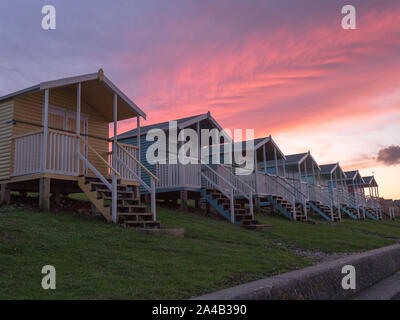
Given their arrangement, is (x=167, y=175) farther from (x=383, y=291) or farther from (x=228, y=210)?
(x=383, y=291)

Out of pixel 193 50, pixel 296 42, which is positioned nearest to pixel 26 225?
pixel 193 50

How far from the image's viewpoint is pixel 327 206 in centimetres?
2731

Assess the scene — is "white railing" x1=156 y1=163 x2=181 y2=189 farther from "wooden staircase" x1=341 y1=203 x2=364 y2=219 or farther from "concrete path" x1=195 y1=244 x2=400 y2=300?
"wooden staircase" x1=341 y1=203 x2=364 y2=219

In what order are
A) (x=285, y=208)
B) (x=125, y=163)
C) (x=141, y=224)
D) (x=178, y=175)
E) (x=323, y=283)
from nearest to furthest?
(x=323, y=283) < (x=141, y=224) < (x=125, y=163) < (x=178, y=175) < (x=285, y=208)

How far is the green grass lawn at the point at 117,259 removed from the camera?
5.24 metres

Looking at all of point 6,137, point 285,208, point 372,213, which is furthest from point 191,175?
point 372,213

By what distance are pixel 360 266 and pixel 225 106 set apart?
13.4m

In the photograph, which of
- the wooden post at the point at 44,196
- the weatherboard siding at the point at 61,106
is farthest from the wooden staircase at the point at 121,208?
the weatherboard siding at the point at 61,106

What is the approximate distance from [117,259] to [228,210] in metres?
10.1

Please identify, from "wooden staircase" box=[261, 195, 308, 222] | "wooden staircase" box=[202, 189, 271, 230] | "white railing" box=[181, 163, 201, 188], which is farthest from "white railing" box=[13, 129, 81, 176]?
"wooden staircase" box=[261, 195, 308, 222]

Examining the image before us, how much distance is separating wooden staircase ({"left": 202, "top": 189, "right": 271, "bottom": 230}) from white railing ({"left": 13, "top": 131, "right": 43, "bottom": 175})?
794cm

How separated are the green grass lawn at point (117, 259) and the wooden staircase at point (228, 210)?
3461 millimetres

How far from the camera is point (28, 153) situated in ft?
39.3

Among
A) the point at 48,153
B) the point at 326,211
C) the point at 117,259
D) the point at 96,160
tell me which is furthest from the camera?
the point at 326,211
